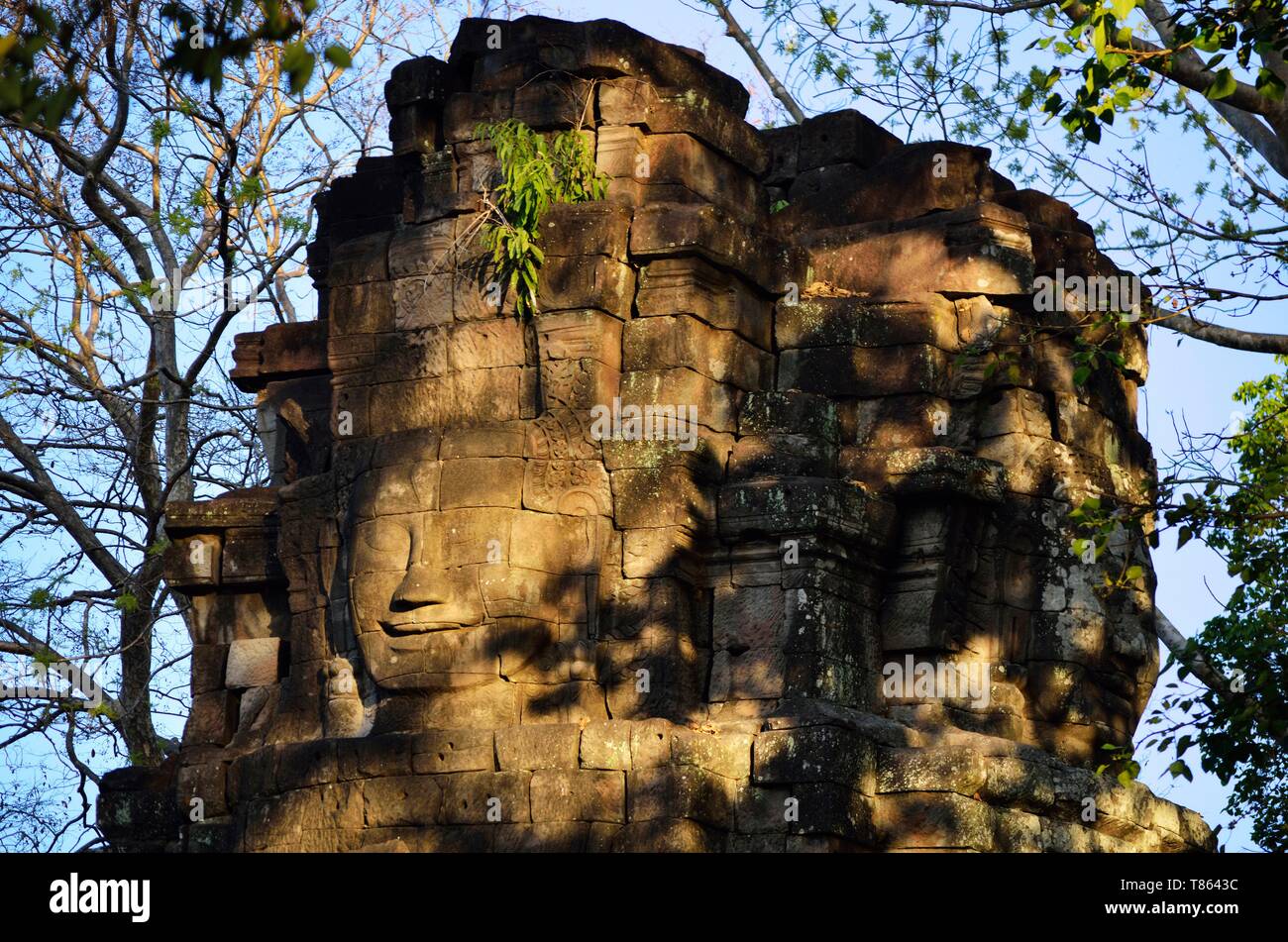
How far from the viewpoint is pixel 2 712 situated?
19703 millimetres

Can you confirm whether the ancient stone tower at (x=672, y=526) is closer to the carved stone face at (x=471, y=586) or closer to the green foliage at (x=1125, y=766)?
the carved stone face at (x=471, y=586)

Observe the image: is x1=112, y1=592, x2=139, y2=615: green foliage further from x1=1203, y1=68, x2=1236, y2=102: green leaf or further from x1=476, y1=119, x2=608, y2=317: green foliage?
x1=1203, y1=68, x2=1236, y2=102: green leaf

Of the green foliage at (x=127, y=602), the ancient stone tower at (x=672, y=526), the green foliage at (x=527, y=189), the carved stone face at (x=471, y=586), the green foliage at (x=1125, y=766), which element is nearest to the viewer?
the green foliage at (x=1125, y=766)

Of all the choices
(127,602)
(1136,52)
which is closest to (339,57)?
(1136,52)

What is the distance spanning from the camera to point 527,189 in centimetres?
1443

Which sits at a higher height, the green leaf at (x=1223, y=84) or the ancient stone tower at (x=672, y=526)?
the green leaf at (x=1223, y=84)

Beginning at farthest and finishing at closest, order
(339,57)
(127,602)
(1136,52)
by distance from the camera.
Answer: (127,602), (1136,52), (339,57)

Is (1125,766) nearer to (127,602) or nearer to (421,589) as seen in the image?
(421,589)

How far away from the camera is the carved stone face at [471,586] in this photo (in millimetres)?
13781

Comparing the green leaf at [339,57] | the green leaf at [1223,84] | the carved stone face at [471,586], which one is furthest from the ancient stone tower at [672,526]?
the green leaf at [339,57]

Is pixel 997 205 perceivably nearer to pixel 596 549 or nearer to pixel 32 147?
pixel 596 549

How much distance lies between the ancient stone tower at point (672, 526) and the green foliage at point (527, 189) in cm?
13

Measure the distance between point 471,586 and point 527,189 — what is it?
269 cm

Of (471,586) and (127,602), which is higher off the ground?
(127,602)
